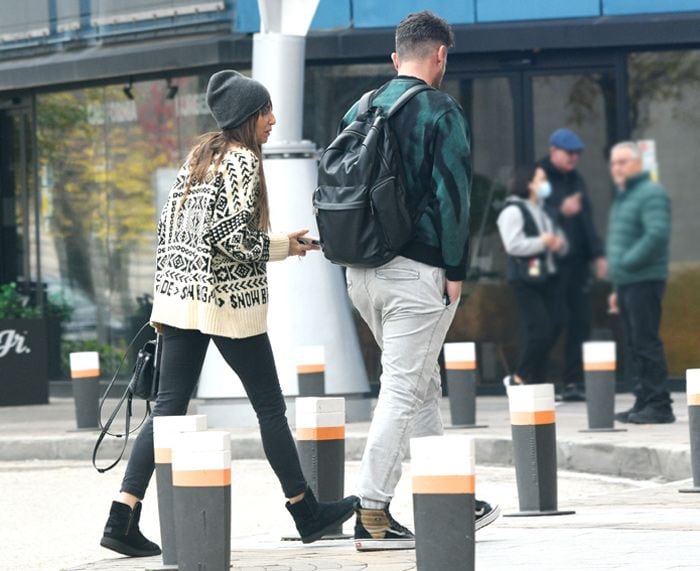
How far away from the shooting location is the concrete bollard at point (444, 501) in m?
5.06

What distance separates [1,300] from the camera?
16094 millimetres

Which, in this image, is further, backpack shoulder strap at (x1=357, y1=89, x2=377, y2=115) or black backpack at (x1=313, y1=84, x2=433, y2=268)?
backpack shoulder strap at (x1=357, y1=89, x2=377, y2=115)

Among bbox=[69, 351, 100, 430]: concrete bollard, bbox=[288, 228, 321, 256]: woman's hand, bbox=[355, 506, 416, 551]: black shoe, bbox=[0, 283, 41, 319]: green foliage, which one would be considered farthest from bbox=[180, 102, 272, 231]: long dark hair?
bbox=[0, 283, 41, 319]: green foliage

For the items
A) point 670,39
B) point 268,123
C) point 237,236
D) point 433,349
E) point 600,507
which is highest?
point 670,39

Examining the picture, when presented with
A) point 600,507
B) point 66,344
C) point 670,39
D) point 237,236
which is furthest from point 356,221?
point 66,344

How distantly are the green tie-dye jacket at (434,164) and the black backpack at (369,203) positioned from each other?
0.03 metres

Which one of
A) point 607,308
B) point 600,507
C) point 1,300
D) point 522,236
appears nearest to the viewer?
point 600,507

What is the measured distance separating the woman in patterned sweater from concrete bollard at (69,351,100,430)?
5.65 metres

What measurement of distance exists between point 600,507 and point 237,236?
8.04 ft

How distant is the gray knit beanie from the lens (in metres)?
6.84

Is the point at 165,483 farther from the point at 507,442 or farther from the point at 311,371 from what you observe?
the point at 311,371

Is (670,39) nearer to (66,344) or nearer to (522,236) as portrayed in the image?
(522,236)

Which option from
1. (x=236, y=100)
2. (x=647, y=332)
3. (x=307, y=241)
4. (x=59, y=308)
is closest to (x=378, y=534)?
(x=307, y=241)

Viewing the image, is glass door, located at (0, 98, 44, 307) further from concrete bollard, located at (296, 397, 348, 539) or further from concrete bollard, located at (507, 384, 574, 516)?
concrete bollard, located at (296, 397, 348, 539)
